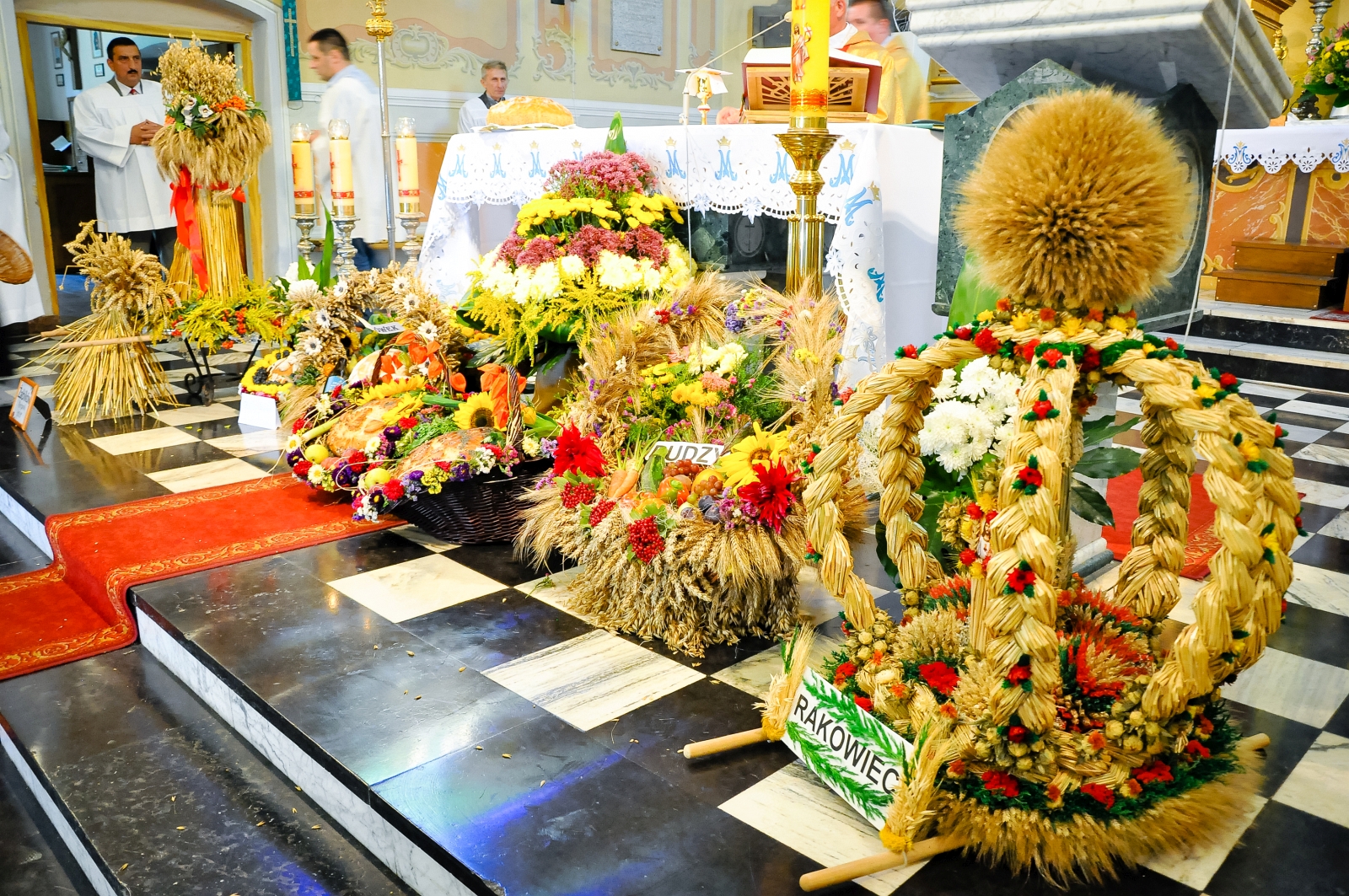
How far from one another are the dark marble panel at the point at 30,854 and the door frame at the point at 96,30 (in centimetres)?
471

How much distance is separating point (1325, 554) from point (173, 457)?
12.6ft

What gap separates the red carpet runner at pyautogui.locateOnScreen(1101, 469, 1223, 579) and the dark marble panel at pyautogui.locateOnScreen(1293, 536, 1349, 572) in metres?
0.22

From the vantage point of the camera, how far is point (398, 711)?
2.02m

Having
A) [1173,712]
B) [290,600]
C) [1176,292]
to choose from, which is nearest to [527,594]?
[290,600]

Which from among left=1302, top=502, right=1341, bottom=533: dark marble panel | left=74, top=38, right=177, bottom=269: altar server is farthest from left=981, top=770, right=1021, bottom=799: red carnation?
left=74, top=38, right=177, bottom=269: altar server

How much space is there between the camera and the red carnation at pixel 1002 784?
4.94 ft

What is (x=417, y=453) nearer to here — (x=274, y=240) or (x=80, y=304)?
(x=274, y=240)

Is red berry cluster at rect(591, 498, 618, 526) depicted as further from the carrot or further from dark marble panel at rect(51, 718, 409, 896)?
dark marble panel at rect(51, 718, 409, 896)

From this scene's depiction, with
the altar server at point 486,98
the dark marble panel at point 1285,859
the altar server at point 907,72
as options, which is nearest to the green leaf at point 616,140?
the altar server at point 907,72

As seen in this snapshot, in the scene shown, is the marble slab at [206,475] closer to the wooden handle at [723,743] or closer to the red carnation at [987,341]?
the wooden handle at [723,743]

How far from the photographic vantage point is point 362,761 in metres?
1.83

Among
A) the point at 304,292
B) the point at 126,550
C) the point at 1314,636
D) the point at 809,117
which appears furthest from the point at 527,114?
the point at 1314,636

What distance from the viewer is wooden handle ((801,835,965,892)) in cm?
146

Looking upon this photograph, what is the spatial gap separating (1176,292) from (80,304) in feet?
26.4
